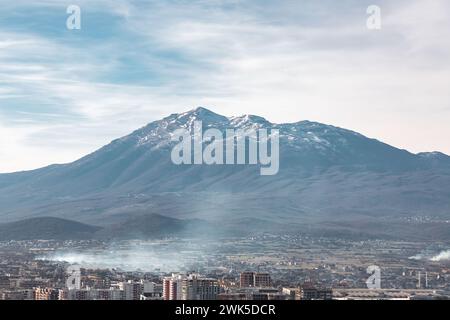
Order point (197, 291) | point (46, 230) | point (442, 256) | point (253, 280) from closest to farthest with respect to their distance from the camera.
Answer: point (197, 291)
point (253, 280)
point (442, 256)
point (46, 230)

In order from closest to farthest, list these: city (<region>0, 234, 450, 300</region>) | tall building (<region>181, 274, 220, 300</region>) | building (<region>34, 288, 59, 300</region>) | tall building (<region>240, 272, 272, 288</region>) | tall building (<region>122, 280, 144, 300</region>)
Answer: tall building (<region>181, 274, 220, 300</region>) < building (<region>34, 288, 59, 300</region>) < tall building (<region>122, 280, 144, 300</region>) < tall building (<region>240, 272, 272, 288</region>) < city (<region>0, 234, 450, 300</region>)

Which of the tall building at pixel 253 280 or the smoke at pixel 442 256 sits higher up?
the smoke at pixel 442 256

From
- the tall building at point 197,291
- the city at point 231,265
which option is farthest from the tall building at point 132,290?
the tall building at point 197,291

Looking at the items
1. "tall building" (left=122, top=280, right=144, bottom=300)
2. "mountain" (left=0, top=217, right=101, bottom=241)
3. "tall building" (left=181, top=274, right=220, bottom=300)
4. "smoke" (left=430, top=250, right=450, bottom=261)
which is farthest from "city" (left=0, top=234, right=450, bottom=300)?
"mountain" (left=0, top=217, right=101, bottom=241)

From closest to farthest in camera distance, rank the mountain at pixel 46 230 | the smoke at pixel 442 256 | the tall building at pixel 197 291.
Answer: the tall building at pixel 197 291 < the smoke at pixel 442 256 < the mountain at pixel 46 230

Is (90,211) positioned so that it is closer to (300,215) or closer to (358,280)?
(300,215)

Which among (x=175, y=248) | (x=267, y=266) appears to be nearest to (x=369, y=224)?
(x=175, y=248)

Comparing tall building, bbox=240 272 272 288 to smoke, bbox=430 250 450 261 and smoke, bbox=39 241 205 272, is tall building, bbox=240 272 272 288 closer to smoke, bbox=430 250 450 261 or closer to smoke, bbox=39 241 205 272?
smoke, bbox=39 241 205 272

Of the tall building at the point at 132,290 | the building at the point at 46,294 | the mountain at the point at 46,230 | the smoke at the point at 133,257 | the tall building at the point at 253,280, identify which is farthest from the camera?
the mountain at the point at 46,230

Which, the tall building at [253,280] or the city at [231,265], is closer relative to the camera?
the tall building at [253,280]

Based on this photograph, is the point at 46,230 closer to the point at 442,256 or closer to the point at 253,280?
the point at 442,256

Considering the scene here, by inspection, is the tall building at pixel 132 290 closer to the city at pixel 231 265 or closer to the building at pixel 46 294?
the city at pixel 231 265

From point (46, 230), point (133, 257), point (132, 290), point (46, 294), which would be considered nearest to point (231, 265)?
point (133, 257)
